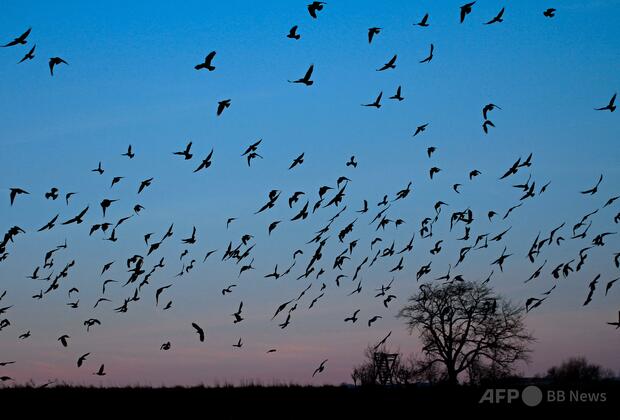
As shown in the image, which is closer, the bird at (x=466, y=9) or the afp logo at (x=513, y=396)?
the bird at (x=466, y=9)

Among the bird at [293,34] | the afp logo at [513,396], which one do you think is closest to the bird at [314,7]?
the bird at [293,34]

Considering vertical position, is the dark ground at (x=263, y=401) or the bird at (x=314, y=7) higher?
the bird at (x=314, y=7)

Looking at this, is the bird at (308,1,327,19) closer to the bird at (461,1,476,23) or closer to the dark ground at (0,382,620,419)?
the bird at (461,1,476,23)

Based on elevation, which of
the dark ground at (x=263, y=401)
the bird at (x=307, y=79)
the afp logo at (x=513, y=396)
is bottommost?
the dark ground at (x=263, y=401)

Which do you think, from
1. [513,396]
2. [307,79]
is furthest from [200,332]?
[513,396]

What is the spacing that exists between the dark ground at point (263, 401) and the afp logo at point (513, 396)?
25 centimetres

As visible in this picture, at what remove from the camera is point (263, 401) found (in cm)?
2802

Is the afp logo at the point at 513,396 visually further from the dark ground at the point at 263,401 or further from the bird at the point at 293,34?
the bird at the point at 293,34

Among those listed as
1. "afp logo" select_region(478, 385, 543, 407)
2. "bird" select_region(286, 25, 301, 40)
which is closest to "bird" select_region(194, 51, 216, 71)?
"bird" select_region(286, 25, 301, 40)

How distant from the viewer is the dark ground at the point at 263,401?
25.0 m

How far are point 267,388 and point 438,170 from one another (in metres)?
12.7

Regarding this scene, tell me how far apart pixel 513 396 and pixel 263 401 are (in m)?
11.6

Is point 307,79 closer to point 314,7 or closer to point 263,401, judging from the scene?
point 314,7

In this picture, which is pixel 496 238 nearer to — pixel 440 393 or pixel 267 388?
pixel 440 393
